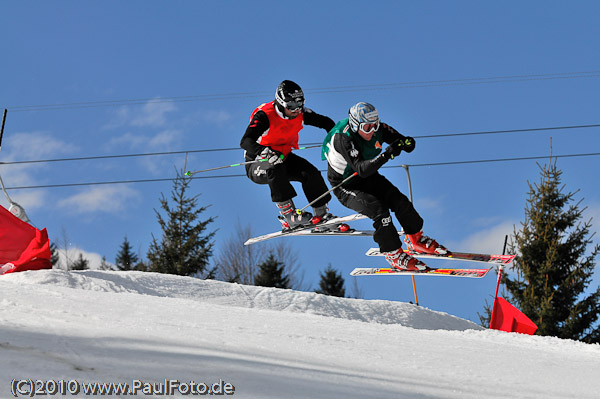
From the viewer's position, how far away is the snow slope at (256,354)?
134 inches

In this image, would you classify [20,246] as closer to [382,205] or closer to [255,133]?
[255,133]

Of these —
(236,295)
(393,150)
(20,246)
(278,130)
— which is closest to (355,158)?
(393,150)

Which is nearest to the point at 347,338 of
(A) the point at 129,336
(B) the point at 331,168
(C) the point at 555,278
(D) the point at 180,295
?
(A) the point at 129,336

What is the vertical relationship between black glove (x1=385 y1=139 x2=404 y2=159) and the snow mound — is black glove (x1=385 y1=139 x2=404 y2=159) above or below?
above

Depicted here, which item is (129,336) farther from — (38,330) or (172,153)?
(172,153)

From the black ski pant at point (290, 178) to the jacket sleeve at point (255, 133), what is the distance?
33cm

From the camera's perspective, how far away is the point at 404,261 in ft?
29.0

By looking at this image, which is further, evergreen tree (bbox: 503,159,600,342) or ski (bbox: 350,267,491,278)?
evergreen tree (bbox: 503,159,600,342)

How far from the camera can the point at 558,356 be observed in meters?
6.55

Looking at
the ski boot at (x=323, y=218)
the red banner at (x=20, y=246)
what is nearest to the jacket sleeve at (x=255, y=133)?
the ski boot at (x=323, y=218)

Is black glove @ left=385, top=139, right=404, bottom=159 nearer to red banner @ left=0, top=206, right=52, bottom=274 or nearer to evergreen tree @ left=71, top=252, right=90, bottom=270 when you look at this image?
red banner @ left=0, top=206, right=52, bottom=274

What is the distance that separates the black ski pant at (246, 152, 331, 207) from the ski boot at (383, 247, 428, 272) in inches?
47.6

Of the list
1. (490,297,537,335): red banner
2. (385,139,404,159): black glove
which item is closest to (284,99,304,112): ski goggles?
(385,139,404,159): black glove

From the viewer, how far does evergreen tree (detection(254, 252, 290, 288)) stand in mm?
23562
